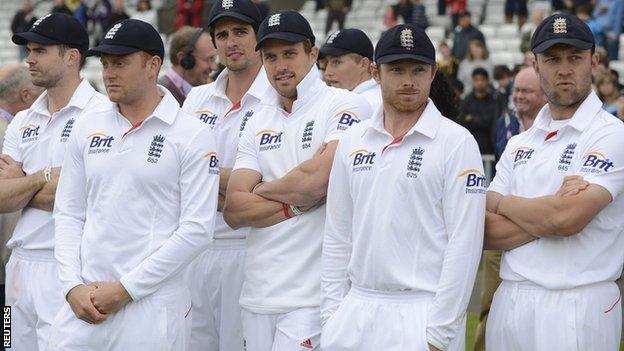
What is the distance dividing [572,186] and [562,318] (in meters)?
0.65

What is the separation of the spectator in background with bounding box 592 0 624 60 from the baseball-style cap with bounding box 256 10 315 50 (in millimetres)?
13744

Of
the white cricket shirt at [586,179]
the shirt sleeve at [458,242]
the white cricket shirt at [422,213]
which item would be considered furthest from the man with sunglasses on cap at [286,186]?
the white cricket shirt at [586,179]

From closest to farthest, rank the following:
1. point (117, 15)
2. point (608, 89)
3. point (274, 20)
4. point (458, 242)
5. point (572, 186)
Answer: point (458, 242), point (572, 186), point (274, 20), point (608, 89), point (117, 15)

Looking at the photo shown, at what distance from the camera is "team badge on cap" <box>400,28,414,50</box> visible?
6293 mm

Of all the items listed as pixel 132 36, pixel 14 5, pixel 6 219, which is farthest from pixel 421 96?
pixel 14 5

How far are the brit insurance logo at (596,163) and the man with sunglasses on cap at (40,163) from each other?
9.55ft

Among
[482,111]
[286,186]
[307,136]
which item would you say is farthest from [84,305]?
[482,111]

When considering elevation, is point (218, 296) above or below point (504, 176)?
below

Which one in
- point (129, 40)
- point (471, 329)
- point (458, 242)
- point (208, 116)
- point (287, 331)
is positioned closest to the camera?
point (458, 242)

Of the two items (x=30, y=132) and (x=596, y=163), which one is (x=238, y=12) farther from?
(x=596, y=163)

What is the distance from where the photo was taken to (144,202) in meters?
6.67

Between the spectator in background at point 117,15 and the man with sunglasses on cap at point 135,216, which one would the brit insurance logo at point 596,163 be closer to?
the man with sunglasses on cap at point 135,216

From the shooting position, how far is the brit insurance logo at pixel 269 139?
711 centimetres

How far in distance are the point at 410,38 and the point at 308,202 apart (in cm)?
109
